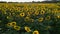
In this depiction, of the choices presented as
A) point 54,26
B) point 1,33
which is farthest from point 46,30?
point 1,33

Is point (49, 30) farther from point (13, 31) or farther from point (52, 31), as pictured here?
point (13, 31)

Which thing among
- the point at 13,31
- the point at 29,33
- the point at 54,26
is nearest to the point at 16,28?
the point at 13,31

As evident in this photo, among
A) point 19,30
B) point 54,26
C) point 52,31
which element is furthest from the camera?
point 54,26

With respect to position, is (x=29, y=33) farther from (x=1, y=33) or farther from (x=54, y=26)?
(x=54, y=26)

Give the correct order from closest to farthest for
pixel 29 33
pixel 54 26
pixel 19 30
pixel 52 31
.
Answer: pixel 29 33 < pixel 19 30 < pixel 52 31 < pixel 54 26

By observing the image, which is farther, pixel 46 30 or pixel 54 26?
pixel 54 26

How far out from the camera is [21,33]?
2.92 metres

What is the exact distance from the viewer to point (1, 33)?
3150 millimetres

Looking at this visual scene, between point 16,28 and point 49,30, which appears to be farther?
point 49,30

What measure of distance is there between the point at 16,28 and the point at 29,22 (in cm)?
61

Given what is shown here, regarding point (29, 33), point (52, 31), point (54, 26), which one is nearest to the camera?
point (29, 33)

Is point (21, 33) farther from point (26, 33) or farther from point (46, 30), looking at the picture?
point (46, 30)

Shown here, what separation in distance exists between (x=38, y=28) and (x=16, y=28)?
1.23 feet

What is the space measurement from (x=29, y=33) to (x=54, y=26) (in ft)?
2.54
